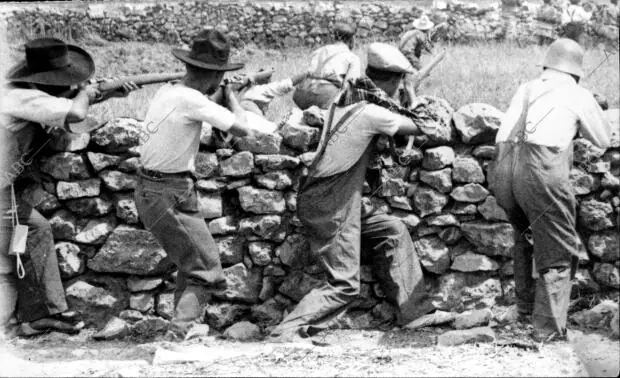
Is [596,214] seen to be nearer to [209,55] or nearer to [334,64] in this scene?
[334,64]

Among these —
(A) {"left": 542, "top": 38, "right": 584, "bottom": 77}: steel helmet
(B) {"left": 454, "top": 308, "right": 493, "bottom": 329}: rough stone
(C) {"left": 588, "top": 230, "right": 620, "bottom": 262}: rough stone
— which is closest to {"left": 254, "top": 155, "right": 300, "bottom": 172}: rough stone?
(B) {"left": 454, "top": 308, "right": 493, "bottom": 329}: rough stone

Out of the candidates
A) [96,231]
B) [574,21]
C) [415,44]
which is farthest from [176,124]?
[574,21]

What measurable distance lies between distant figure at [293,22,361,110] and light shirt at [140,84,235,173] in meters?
1.94

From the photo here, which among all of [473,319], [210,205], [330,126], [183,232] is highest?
[330,126]

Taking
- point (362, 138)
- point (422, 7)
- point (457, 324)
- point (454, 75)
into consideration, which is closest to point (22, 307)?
point (362, 138)

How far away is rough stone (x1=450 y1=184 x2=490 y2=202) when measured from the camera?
7391mm

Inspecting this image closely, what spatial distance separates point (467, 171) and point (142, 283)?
8.99 ft

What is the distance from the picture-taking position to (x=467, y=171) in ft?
24.3

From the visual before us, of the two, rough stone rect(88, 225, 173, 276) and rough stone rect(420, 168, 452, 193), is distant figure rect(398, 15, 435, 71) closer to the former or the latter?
rough stone rect(420, 168, 452, 193)

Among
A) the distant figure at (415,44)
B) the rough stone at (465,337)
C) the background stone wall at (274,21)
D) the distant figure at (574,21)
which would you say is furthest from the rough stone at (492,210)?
the background stone wall at (274,21)

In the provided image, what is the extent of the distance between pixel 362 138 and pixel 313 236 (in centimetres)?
83

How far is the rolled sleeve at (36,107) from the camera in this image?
6.27 meters

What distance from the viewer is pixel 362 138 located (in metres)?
6.62

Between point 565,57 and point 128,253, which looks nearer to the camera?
point 565,57
